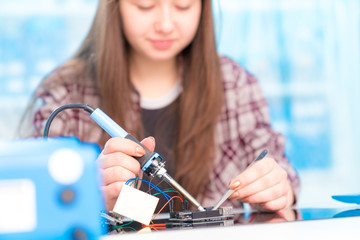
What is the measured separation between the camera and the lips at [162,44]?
822mm

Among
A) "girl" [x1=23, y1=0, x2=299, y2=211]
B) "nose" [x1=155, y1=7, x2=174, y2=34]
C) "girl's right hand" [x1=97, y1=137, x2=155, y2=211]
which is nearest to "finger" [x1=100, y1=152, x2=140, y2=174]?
"girl's right hand" [x1=97, y1=137, x2=155, y2=211]

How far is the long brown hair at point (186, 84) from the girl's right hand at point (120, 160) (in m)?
0.31

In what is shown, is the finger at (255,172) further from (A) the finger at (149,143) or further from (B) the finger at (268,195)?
(A) the finger at (149,143)

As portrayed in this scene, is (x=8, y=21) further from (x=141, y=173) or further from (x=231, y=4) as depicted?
(x=141, y=173)

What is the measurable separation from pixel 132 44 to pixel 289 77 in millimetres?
1450

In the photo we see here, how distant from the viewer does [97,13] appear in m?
0.89

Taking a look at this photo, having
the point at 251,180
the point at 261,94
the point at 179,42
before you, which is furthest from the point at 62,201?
the point at 261,94

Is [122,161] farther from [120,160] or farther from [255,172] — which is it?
[255,172]

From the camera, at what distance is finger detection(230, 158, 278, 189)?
57 centimetres

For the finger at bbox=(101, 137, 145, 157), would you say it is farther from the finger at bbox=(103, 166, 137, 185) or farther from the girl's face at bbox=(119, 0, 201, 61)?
the girl's face at bbox=(119, 0, 201, 61)

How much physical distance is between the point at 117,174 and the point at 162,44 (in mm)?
385

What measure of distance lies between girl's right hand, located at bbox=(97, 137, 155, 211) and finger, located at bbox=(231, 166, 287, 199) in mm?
145

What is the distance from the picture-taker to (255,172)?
584mm

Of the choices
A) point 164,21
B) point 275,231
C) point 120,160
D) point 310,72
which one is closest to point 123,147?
point 120,160
